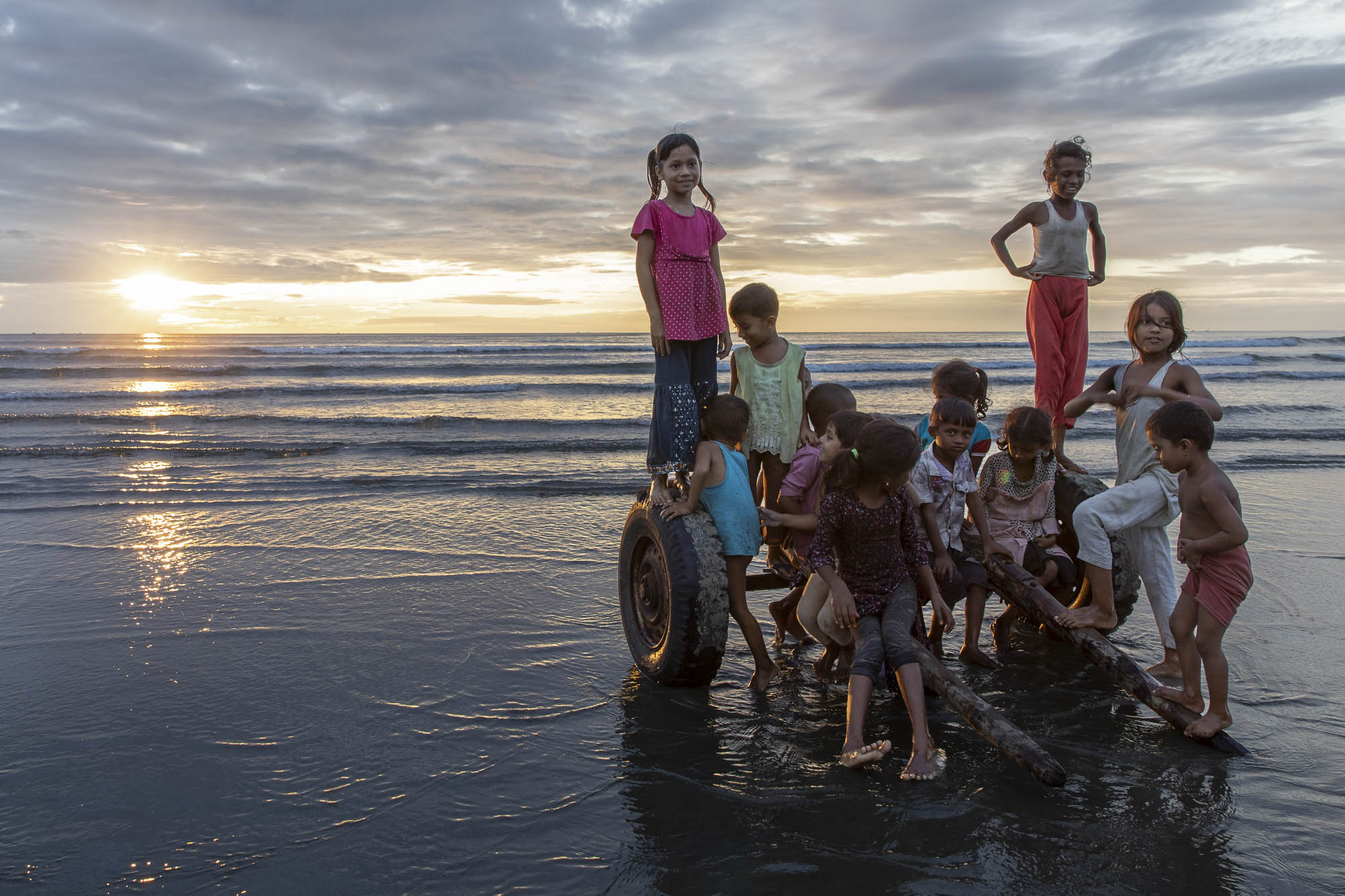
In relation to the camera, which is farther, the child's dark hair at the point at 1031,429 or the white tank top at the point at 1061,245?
the white tank top at the point at 1061,245

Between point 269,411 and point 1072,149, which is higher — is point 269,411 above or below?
below

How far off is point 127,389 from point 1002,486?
23636 mm

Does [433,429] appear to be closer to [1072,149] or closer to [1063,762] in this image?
[1072,149]

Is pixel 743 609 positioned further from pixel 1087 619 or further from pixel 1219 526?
pixel 1219 526

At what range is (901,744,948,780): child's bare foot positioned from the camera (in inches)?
128

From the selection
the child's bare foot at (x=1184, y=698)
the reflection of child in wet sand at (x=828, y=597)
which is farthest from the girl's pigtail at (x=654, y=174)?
the child's bare foot at (x=1184, y=698)

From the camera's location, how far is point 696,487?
3.99m

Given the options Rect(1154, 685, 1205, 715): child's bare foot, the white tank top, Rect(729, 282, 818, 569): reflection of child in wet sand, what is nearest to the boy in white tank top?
the white tank top

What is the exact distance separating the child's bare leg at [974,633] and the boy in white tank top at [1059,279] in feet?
6.56

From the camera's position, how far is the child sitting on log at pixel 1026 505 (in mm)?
4668

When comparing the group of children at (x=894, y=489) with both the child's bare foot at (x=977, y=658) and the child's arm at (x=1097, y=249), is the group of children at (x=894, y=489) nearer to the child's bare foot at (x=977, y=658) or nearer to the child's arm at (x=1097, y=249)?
the child's bare foot at (x=977, y=658)

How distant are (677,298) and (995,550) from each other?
2.12 m

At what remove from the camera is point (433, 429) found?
51.0 ft

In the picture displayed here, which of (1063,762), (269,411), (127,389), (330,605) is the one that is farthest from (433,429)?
(1063,762)
